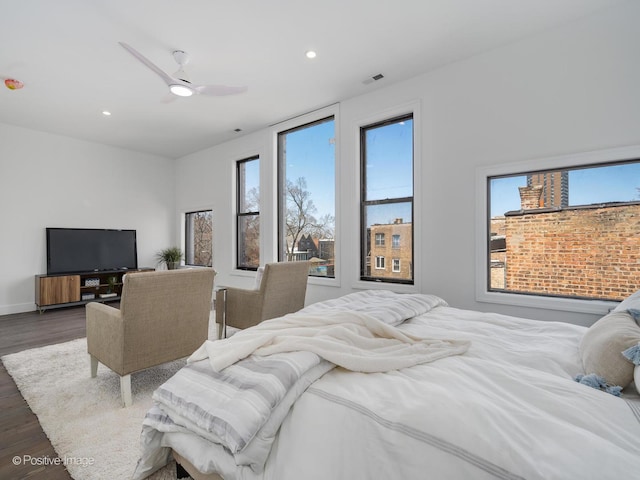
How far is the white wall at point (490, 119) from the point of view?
250cm

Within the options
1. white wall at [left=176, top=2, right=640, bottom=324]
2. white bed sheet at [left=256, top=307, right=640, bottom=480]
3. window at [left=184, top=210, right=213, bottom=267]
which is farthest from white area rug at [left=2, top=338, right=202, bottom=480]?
Answer: window at [left=184, top=210, right=213, bottom=267]

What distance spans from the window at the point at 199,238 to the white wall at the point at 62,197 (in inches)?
20.0

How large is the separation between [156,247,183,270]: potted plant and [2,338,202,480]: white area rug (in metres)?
3.42

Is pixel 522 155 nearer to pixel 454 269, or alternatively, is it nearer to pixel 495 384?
pixel 454 269

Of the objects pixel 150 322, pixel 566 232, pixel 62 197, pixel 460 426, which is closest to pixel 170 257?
pixel 62 197

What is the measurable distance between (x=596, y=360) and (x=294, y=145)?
451cm

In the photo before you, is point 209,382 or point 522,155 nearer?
point 209,382

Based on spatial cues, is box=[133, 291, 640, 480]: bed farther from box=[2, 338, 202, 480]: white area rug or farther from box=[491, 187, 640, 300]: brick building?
box=[491, 187, 640, 300]: brick building

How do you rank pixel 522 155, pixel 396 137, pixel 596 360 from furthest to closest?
pixel 396 137 → pixel 522 155 → pixel 596 360

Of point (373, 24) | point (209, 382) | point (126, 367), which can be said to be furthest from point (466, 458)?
point (373, 24)

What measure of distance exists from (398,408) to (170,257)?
6551 mm

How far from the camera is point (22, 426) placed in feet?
6.36

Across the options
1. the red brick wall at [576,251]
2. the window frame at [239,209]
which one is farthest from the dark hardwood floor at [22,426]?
Answer: the red brick wall at [576,251]

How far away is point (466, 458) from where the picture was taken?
800 millimetres
